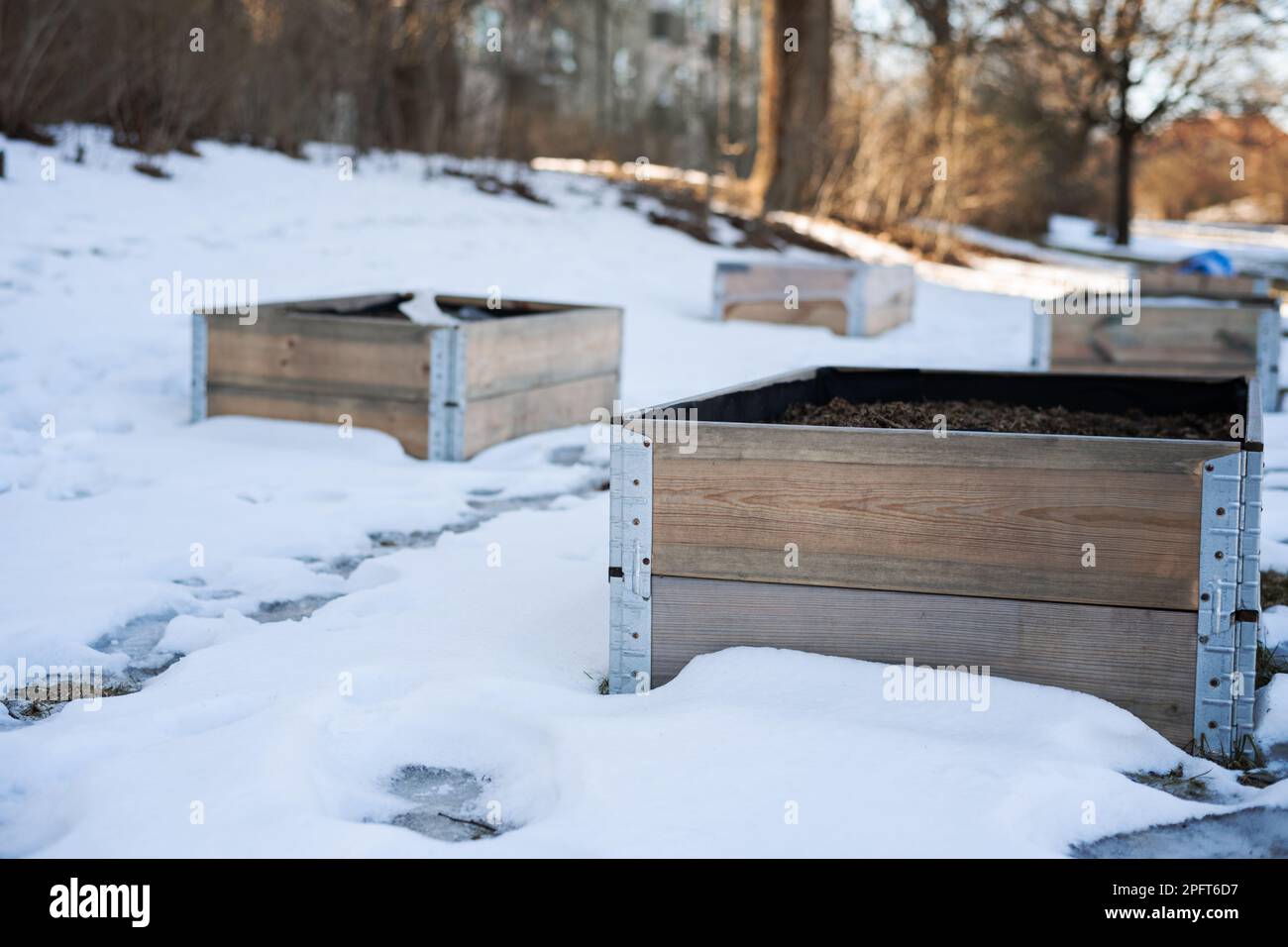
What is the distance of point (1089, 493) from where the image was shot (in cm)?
258

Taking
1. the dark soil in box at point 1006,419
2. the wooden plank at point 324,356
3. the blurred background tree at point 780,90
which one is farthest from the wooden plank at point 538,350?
the blurred background tree at point 780,90

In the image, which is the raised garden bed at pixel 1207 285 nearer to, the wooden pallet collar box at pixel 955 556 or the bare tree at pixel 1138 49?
the wooden pallet collar box at pixel 955 556

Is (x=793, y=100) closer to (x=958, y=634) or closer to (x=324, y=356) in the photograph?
(x=324, y=356)

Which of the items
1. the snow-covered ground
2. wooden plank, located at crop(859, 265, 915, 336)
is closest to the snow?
wooden plank, located at crop(859, 265, 915, 336)

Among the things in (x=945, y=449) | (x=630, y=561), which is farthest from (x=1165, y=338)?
(x=630, y=561)

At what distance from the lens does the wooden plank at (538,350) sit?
17.7ft

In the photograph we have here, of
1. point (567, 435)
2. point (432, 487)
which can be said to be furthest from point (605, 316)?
point (432, 487)

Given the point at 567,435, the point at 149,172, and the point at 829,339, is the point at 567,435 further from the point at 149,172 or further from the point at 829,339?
the point at 149,172

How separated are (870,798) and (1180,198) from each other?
37.9 m

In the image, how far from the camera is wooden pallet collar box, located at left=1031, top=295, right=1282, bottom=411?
6.90 m

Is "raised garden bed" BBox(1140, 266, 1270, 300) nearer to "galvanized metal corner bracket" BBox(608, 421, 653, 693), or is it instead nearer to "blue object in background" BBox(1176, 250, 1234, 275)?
"blue object in background" BBox(1176, 250, 1234, 275)

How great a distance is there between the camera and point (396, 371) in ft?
17.6

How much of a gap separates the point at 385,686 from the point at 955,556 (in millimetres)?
1302
